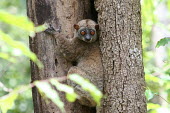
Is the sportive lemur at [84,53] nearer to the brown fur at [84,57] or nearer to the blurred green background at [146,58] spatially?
the brown fur at [84,57]

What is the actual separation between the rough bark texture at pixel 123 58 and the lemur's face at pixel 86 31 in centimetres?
56

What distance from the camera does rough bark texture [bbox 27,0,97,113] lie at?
4781 mm

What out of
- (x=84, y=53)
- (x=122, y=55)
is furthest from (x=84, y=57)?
(x=122, y=55)

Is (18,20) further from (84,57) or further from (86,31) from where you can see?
(84,57)

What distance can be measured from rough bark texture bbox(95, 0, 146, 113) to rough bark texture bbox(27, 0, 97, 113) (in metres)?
0.86

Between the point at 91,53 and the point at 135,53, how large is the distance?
1064mm

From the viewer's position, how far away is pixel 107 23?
13.9 feet

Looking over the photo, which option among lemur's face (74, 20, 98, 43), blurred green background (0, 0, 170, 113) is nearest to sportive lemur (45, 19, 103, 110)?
lemur's face (74, 20, 98, 43)

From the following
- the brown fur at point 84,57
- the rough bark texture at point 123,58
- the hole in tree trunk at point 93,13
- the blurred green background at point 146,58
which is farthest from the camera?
the blurred green background at point 146,58

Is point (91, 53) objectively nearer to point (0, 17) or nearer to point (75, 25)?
point (75, 25)

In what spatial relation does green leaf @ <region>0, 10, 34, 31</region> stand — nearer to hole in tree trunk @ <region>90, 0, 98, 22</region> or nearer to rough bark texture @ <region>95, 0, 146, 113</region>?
rough bark texture @ <region>95, 0, 146, 113</region>

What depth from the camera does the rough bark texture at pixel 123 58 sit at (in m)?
4.07

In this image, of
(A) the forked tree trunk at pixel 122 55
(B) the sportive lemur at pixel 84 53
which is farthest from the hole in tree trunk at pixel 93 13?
(A) the forked tree trunk at pixel 122 55

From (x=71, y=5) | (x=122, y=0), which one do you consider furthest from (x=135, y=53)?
(x=71, y=5)
